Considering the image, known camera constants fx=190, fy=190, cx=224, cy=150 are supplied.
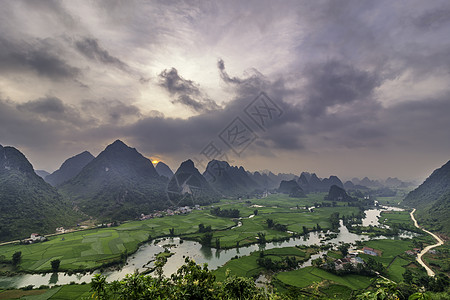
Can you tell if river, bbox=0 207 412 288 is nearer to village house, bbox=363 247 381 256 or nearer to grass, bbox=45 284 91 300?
grass, bbox=45 284 91 300

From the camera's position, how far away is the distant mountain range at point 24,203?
4434 cm

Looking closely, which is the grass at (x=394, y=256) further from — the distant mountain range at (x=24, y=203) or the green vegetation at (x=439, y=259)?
the distant mountain range at (x=24, y=203)

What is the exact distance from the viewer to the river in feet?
86.9

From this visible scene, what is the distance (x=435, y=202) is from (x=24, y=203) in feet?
466

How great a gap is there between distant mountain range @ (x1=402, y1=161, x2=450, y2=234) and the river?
14747 mm

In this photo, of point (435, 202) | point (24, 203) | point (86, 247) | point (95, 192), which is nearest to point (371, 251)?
point (86, 247)

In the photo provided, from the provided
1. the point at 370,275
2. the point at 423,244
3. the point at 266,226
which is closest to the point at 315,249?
the point at 370,275

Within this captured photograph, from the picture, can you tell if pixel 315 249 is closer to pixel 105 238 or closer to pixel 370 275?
pixel 370 275

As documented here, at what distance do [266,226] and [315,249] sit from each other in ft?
65.8

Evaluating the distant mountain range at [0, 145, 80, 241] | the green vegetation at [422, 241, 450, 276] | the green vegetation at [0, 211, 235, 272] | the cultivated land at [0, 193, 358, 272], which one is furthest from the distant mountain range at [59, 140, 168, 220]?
the green vegetation at [422, 241, 450, 276]

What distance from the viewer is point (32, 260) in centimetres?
3153

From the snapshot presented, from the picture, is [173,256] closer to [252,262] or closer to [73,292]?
[252,262]

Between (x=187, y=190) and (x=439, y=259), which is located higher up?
(x=187, y=190)

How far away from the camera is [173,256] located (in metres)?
35.7
